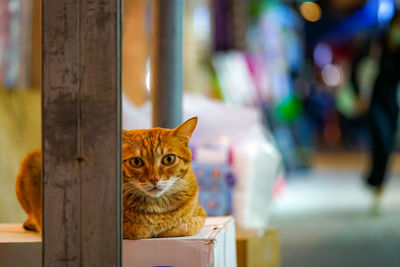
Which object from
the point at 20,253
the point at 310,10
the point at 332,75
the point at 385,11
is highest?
the point at 332,75

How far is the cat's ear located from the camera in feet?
4.81

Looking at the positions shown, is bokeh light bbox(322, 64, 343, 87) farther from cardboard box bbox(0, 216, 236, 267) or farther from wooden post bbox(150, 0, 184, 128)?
cardboard box bbox(0, 216, 236, 267)

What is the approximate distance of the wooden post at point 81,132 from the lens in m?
1.29

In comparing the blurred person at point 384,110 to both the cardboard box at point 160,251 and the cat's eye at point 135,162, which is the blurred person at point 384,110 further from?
the cat's eye at point 135,162

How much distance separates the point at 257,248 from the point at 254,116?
109 cm

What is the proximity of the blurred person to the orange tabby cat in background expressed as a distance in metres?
2.73

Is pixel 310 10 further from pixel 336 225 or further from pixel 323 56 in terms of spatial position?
pixel 323 56

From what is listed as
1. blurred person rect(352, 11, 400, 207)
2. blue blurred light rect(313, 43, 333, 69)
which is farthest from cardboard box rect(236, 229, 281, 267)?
blue blurred light rect(313, 43, 333, 69)

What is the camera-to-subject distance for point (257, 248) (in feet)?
7.02

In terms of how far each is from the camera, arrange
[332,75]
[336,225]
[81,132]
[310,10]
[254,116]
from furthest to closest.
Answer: [332,75], [310,10], [336,225], [254,116], [81,132]

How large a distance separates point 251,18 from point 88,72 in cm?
602

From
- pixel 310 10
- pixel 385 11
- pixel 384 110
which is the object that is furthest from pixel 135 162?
pixel 310 10

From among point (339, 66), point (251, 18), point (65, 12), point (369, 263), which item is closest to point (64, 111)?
point (65, 12)

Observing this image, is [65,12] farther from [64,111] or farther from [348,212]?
[348,212]
